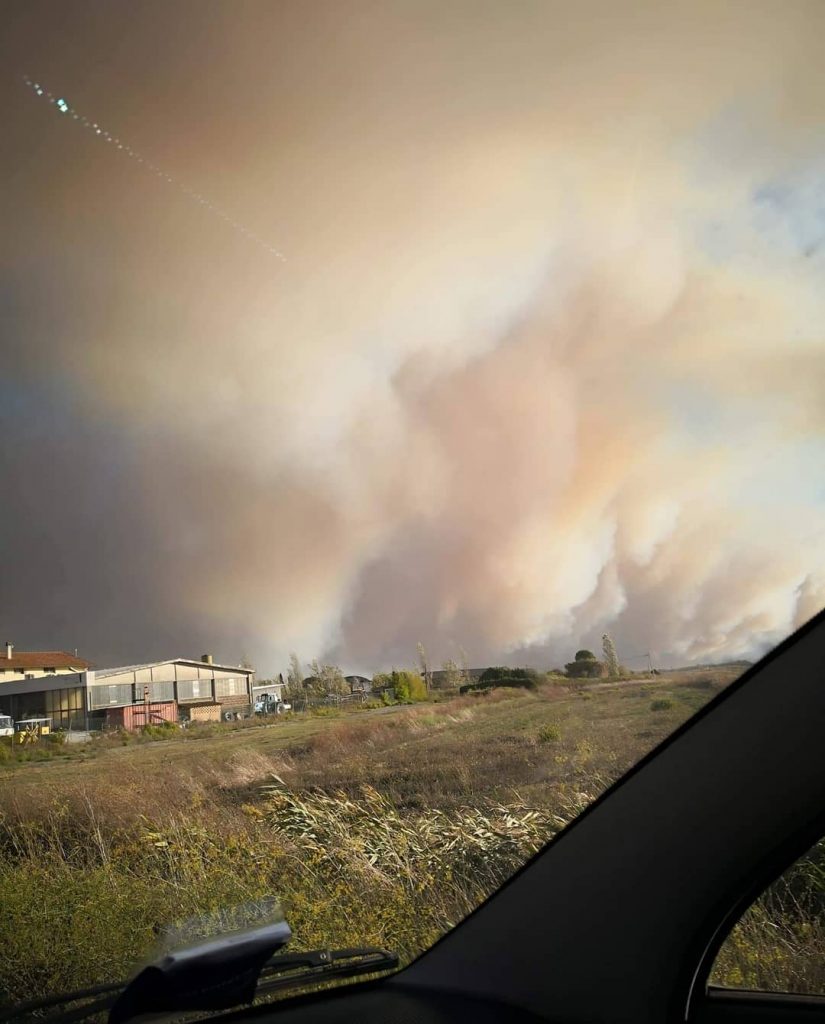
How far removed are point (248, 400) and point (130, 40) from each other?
3.49ft

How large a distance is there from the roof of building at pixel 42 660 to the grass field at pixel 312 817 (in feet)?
0.77

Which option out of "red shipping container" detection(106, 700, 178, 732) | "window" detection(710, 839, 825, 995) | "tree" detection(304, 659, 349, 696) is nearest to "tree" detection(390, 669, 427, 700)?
"tree" detection(304, 659, 349, 696)

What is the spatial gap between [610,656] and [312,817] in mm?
863

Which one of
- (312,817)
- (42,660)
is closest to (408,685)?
(312,817)

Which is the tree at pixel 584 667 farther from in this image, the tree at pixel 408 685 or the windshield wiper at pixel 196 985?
the windshield wiper at pixel 196 985

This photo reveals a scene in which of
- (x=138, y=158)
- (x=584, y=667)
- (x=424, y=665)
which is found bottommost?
(x=584, y=667)

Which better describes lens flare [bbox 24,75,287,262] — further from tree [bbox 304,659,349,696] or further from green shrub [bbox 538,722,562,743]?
green shrub [bbox 538,722,562,743]

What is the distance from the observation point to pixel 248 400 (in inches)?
90.0

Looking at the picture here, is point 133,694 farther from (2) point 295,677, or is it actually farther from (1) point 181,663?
(2) point 295,677

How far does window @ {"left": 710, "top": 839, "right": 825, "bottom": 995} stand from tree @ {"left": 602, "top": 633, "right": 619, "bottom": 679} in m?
0.81

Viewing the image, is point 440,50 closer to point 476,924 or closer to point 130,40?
point 130,40

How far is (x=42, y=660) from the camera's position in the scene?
206 cm

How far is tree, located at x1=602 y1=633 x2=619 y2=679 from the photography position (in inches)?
72.9

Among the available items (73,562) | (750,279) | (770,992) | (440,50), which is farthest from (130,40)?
(770,992)
